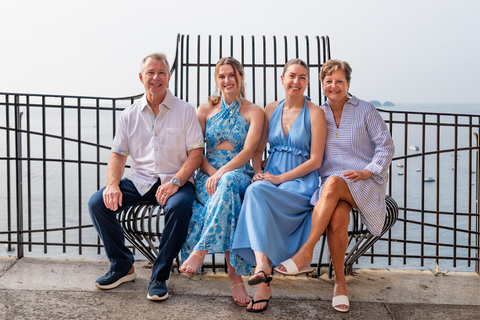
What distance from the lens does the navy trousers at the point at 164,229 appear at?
124 inches

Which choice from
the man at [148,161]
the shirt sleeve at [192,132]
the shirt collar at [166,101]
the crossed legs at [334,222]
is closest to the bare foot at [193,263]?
the man at [148,161]

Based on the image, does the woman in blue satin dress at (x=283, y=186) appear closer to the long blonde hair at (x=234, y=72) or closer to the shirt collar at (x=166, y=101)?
the long blonde hair at (x=234, y=72)

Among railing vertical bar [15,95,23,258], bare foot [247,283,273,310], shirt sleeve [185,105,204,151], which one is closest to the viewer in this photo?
bare foot [247,283,273,310]

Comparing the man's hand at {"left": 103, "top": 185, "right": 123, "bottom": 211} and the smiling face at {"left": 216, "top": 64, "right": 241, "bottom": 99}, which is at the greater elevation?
the smiling face at {"left": 216, "top": 64, "right": 241, "bottom": 99}

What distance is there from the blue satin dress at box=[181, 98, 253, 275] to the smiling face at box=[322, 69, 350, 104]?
64cm

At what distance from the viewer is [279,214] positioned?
10.1 ft

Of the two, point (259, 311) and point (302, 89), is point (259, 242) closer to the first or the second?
point (259, 311)

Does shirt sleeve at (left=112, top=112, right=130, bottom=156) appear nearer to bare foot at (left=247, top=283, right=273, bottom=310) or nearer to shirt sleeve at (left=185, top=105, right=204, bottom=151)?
shirt sleeve at (left=185, top=105, right=204, bottom=151)

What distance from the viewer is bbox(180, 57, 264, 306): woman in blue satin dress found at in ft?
10.1

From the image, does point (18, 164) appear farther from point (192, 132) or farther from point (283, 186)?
point (283, 186)

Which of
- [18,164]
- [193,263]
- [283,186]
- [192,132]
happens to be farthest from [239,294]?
[18,164]

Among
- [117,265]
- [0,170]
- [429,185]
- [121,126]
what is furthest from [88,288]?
[429,185]

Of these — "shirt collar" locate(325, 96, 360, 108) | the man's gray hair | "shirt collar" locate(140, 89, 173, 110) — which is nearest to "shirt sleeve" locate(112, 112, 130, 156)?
"shirt collar" locate(140, 89, 173, 110)

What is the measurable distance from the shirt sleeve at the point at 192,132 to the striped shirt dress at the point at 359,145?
89 cm
